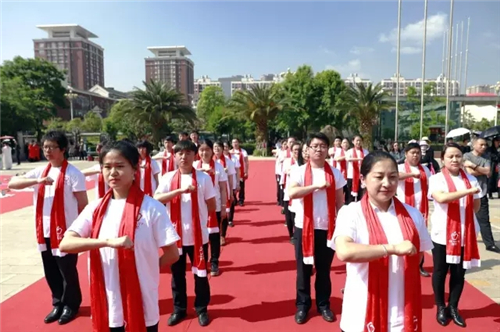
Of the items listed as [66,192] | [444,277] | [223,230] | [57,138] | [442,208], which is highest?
[57,138]

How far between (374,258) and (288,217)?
432 cm

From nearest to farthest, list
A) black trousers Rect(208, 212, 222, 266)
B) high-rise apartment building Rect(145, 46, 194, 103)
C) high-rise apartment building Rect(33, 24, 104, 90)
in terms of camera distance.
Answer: black trousers Rect(208, 212, 222, 266), high-rise apartment building Rect(33, 24, 104, 90), high-rise apartment building Rect(145, 46, 194, 103)

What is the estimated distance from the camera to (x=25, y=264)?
17.2ft

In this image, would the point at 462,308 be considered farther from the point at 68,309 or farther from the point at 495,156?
the point at 495,156

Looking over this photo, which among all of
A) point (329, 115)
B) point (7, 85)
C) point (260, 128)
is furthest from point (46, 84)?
point (329, 115)

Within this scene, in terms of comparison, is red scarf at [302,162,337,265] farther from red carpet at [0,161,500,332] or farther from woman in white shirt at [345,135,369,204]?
woman in white shirt at [345,135,369,204]

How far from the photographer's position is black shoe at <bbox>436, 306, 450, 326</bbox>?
3411 mm

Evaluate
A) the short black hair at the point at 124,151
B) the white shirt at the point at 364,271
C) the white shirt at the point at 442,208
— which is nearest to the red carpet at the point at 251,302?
the white shirt at the point at 442,208

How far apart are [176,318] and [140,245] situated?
1699mm

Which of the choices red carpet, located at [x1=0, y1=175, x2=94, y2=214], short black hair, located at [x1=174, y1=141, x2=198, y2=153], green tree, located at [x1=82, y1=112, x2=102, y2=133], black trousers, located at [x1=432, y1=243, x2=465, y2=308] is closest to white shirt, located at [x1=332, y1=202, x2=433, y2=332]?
black trousers, located at [x1=432, y1=243, x2=465, y2=308]

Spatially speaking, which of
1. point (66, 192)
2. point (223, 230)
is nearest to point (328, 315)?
point (66, 192)

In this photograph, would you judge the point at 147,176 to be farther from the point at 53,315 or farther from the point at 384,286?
the point at 384,286

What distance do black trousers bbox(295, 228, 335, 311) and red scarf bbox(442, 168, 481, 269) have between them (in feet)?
3.47

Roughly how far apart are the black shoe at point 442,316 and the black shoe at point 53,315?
11.8ft
